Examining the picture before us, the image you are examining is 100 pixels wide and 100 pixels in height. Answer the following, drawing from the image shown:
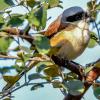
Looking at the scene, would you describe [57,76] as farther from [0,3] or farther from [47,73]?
[0,3]

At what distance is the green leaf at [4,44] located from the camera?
2.73 ft

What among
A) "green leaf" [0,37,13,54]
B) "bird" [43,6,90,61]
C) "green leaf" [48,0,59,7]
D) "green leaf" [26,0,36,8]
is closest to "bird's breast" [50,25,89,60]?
"bird" [43,6,90,61]

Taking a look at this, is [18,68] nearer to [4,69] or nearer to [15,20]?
[4,69]

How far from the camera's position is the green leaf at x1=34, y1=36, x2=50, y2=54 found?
82 cm

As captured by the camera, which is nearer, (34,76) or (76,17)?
(34,76)

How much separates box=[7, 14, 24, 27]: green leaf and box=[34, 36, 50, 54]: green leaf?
2.7 inches

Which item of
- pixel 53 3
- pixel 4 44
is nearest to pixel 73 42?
pixel 53 3

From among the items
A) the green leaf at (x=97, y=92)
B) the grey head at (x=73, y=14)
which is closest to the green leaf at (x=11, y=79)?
the green leaf at (x=97, y=92)

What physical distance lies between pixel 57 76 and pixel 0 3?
26cm

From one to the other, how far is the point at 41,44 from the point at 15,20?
4.2 inches

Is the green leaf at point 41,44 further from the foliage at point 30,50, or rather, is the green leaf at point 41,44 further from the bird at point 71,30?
the bird at point 71,30

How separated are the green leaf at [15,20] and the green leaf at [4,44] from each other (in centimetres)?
4

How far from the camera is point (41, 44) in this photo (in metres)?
0.82

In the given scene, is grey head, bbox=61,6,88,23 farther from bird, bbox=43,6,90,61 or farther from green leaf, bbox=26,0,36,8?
green leaf, bbox=26,0,36,8
